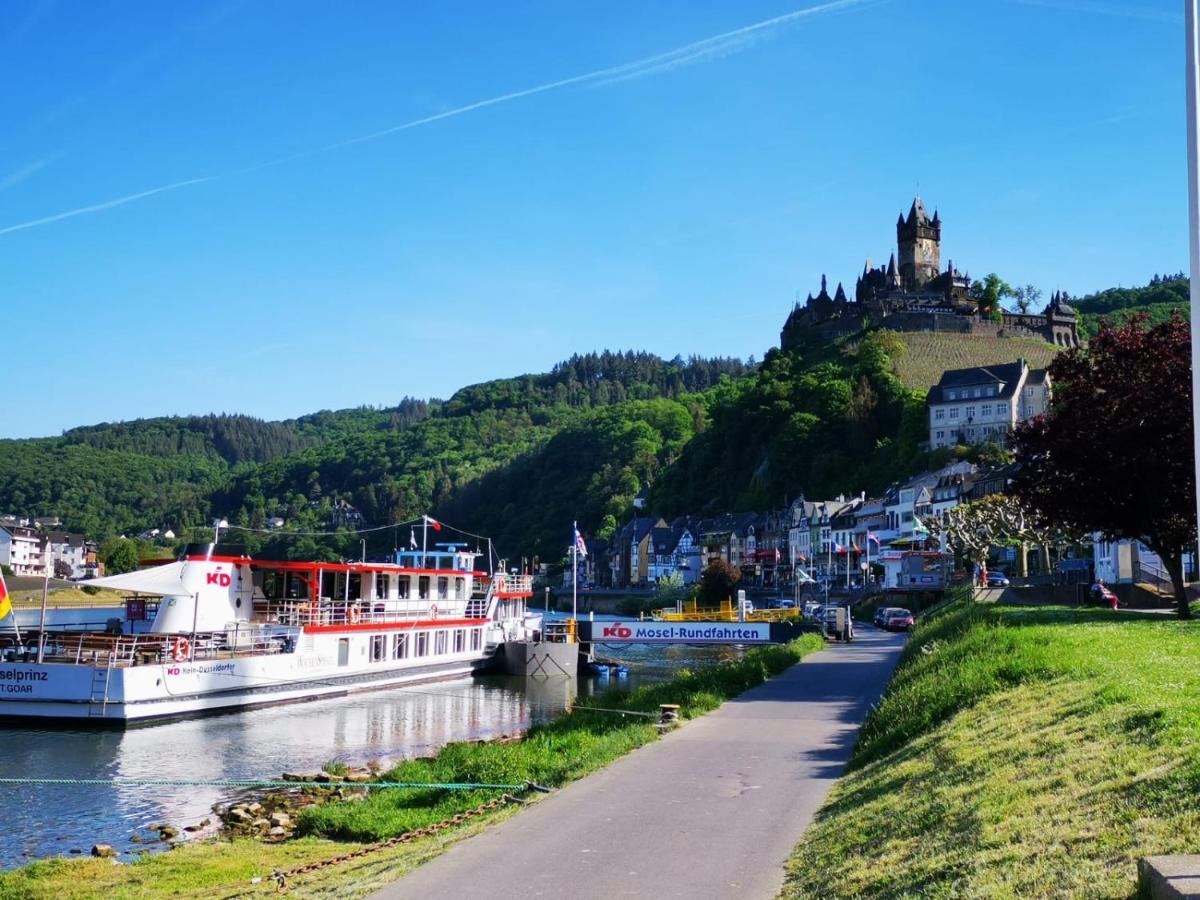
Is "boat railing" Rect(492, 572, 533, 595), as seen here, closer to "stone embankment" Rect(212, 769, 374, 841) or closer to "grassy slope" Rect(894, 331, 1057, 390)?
"stone embankment" Rect(212, 769, 374, 841)

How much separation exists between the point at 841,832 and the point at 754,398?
15227 centimetres

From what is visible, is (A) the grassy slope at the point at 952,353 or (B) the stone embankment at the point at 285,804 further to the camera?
(A) the grassy slope at the point at 952,353

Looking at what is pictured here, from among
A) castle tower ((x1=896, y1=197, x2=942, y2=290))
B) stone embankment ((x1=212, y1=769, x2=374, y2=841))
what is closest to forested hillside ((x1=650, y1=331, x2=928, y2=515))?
castle tower ((x1=896, y1=197, x2=942, y2=290))

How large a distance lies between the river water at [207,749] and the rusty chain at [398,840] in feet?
15.1

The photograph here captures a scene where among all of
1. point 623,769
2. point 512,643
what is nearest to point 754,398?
point 512,643

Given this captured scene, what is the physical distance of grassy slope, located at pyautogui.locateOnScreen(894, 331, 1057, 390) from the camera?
5969 inches

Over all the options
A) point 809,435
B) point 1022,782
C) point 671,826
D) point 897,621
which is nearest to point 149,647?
point 671,826

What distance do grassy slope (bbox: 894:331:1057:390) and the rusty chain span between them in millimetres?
140274

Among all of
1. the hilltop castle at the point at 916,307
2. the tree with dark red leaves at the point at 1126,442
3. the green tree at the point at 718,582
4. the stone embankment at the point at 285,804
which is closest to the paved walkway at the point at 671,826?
the stone embankment at the point at 285,804

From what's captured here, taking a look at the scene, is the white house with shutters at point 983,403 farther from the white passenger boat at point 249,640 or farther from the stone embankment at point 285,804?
the stone embankment at point 285,804

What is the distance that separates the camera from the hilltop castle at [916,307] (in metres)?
166

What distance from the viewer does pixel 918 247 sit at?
182m

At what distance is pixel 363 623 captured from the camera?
136 ft

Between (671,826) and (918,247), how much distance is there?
7127 inches
